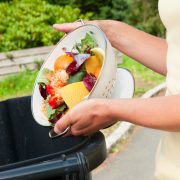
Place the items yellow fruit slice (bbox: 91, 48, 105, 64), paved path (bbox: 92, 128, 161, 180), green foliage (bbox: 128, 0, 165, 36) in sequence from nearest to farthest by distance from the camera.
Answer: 1. yellow fruit slice (bbox: 91, 48, 105, 64)
2. paved path (bbox: 92, 128, 161, 180)
3. green foliage (bbox: 128, 0, 165, 36)

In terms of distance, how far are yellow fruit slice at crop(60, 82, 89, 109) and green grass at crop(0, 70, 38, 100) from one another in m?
5.59

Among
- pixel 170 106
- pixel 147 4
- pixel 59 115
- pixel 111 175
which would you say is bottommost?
pixel 147 4

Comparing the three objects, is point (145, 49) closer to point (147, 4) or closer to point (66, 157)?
point (66, 157)

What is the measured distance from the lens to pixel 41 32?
9.29 m

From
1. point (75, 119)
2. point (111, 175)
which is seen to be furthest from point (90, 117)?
point (111, 175)

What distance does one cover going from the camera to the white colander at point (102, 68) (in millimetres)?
1868

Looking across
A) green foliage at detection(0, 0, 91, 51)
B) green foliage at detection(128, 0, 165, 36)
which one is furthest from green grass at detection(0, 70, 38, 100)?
green foliage at detection(128, 0, 165, 36)

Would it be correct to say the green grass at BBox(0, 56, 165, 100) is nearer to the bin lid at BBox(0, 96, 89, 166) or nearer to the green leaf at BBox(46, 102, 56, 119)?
the bin lid at BBox(0, 96, 89, 166)

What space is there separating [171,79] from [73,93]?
341 mm

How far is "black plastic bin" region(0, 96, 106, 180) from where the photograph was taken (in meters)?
1.55

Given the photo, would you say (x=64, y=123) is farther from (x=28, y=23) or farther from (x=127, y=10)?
(x=127, y=10)

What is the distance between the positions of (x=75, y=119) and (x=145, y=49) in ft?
2.16

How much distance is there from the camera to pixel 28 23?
922cm

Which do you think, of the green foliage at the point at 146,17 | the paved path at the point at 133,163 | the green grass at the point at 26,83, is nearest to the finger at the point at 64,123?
the paved path at the point at 133,163
